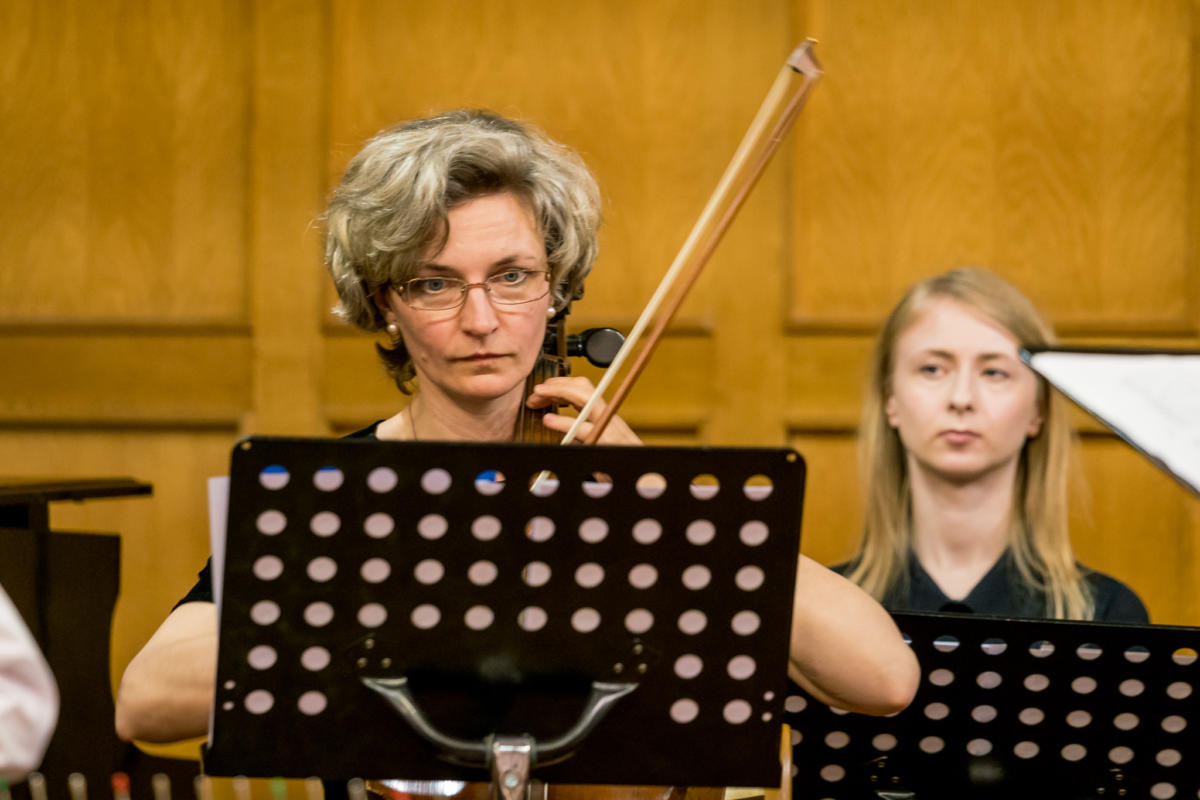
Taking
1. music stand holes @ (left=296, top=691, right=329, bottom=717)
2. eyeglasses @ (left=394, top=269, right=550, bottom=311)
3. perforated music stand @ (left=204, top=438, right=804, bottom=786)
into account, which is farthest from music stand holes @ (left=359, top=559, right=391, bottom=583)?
eyeglasses @ (left=394, top=269, right=550, bottom=311)

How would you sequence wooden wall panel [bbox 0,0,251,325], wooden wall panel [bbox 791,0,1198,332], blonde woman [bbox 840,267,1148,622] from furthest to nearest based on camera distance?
1. wooden wall panel [bbox 0,0,251,325]
2. wooden wall panel [bbox 791,0,1198,332]
3. blonde woman [bbox 840,267,1148,622]

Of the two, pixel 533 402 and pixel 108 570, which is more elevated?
pixel 533 402

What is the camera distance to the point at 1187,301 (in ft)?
9.18

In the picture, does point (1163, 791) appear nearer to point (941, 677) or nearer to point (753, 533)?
point (941, 677)

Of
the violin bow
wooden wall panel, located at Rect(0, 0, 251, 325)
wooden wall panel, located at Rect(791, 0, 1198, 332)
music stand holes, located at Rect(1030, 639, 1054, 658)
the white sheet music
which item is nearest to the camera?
the white sheet music

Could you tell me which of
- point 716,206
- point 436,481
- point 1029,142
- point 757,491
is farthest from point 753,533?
point 1029,142

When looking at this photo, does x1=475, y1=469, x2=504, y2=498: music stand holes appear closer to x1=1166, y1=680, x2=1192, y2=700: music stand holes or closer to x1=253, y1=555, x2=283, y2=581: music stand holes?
x1=253, y1=555, x2=283, y2=581: music stand holes

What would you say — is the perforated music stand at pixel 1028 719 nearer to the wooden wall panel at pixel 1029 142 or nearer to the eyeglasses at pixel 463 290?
the eyeglasses at pixel 463 290

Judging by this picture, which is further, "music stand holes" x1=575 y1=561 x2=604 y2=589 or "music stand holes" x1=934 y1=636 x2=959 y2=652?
"music stand holes" x1=934 y1=636 x2=959 y2=652

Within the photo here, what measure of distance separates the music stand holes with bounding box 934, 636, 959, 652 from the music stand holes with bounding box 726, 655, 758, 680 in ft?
1.10

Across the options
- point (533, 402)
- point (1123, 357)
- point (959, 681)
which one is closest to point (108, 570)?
point (533, 402)

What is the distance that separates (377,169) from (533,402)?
0.33 metres

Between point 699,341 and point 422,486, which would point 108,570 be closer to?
point 422,486

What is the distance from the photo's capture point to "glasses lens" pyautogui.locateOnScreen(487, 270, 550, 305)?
161cm
